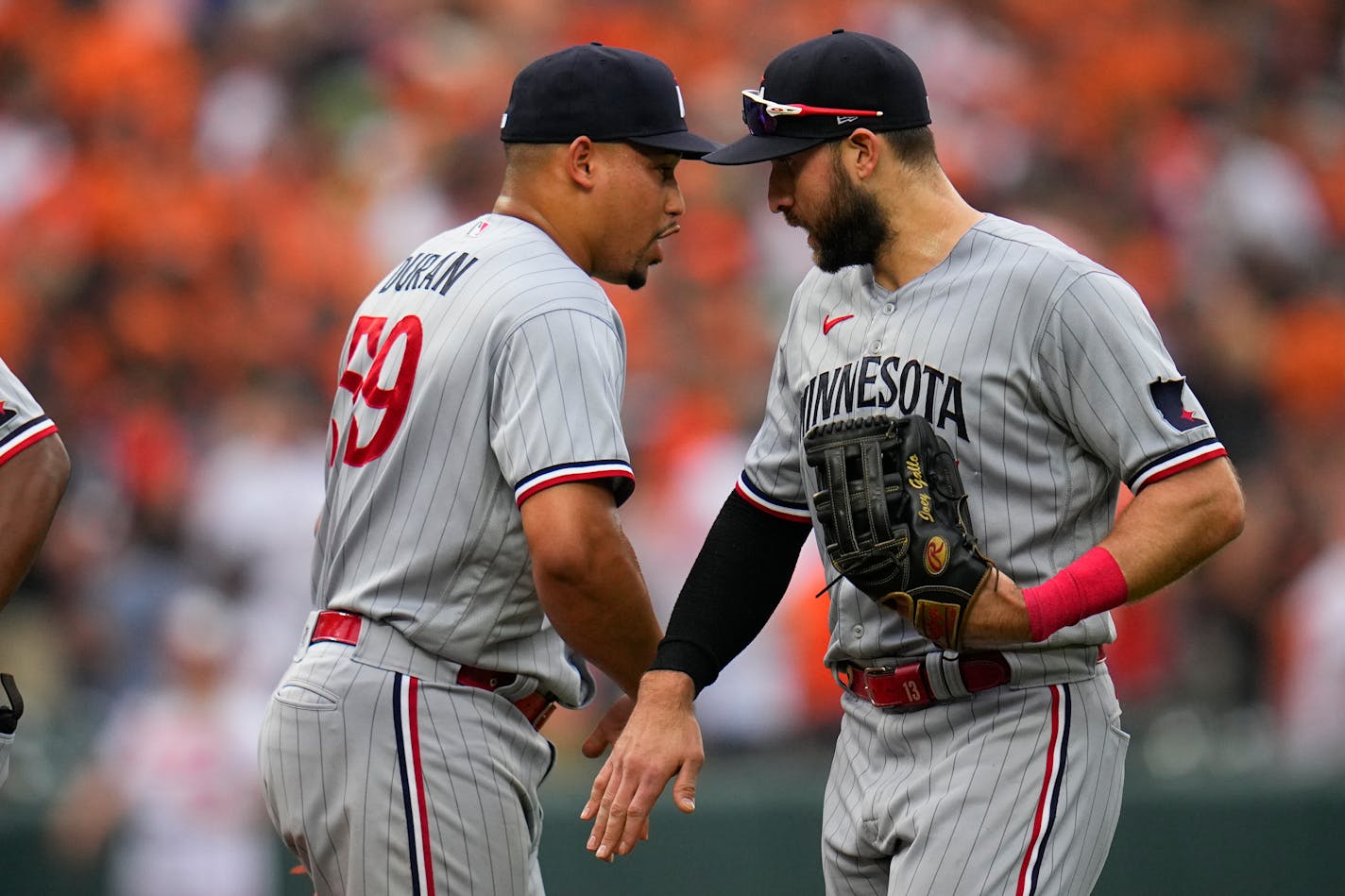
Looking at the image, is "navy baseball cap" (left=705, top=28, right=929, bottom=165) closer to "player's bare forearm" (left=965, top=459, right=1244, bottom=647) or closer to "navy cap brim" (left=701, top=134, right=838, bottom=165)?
"navy cap brim" (left=701, top=134, right=838, bottom=165)

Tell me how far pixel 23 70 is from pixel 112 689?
12.3 feet

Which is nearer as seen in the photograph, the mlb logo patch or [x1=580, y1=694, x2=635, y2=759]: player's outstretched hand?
the mlb logo patch

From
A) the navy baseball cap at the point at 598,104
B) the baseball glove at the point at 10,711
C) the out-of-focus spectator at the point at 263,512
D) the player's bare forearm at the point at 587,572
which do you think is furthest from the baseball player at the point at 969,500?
the out-of-focus spectator at the point at 263,512

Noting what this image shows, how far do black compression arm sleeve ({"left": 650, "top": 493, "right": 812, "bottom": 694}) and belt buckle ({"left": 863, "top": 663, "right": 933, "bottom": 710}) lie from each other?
0.95ft

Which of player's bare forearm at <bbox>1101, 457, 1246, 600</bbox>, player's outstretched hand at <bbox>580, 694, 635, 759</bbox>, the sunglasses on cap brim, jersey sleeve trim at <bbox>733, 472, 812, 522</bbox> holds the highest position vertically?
the sunglasses on cap brim

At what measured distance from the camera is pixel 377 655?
9.78ft

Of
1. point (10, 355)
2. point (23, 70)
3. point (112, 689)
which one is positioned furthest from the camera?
point (23, 70)

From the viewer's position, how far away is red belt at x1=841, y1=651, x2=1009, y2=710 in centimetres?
285

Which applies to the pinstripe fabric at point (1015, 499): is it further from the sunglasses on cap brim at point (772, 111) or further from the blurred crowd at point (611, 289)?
the blurred crowd at point (611, 289)

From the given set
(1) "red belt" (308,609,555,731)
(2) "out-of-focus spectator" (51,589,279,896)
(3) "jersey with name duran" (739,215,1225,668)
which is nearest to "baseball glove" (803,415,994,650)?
(3) "jersey with name duran" (739,215,1225,668)

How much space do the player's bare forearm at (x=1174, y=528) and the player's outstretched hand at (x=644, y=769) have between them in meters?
0.78

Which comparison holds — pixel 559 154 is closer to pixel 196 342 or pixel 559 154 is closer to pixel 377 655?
pixel 377 655

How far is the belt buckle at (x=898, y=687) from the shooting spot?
9.52 feet

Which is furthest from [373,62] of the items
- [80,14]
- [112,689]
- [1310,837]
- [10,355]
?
[1310,837]
